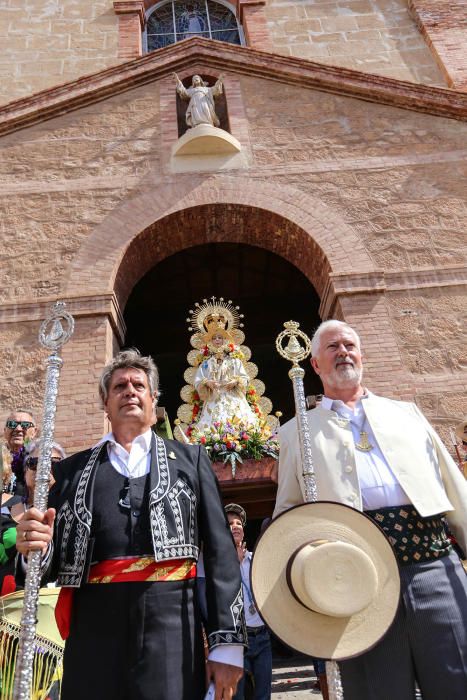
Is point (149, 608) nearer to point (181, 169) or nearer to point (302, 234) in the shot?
point (302, 234)

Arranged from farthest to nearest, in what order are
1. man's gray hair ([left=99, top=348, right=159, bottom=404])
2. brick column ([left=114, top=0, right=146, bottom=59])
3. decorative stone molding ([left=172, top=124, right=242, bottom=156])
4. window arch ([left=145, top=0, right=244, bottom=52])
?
1. window arch ([left=145, top=0, right=244, bottom=52])
2. brick column ([left=114, top=0, right=146, bottom=59])
3. decorative stone molding ([left=172, top=124, right=242, bottom=156])
4. man's gray hair ([left=99, top=348, right=159, bottom=404])

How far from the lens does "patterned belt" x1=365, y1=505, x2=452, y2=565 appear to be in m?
2.50

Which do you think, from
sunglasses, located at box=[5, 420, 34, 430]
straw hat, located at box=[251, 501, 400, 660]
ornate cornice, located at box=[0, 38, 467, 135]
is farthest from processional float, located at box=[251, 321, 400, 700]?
ornate cornice, located at box=[0, 38, 467, 135]

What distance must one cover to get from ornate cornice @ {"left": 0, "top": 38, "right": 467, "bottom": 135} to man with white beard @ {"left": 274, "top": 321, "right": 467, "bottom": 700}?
771cm

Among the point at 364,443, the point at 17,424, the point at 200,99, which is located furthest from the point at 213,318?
the point at 364,443

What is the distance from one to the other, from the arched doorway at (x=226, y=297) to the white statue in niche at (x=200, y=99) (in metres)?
2.04

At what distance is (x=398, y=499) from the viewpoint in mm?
2654

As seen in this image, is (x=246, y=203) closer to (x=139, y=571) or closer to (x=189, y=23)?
(x=139, y=571)

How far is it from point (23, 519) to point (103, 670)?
0.67m

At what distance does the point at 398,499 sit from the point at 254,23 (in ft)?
49.7

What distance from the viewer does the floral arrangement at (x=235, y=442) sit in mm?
6508

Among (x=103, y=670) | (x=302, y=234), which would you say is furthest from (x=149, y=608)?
(x=302, y=234)

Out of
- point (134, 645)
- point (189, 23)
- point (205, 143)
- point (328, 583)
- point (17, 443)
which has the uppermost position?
point (189, 23)

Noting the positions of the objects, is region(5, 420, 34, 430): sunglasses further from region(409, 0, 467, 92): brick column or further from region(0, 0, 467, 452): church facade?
region(409, 0, 467, 92): brick column
